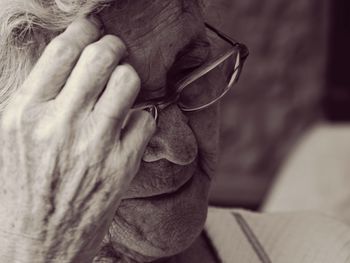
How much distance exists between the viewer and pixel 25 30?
49.2 inches

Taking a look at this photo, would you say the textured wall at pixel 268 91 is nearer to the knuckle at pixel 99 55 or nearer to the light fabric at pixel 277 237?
the light fabric at pixel 277 237

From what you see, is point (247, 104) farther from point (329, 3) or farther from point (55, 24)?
point (55, 24)

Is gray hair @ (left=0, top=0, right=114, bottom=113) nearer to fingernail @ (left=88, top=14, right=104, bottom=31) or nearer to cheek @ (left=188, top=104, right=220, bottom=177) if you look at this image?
fingernail @ (left=88, top=14, right=104, bottom=31)

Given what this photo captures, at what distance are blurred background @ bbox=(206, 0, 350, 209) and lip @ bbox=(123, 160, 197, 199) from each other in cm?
219

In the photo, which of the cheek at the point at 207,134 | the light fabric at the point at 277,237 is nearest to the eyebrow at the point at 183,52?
the cheek at the point at 207,134

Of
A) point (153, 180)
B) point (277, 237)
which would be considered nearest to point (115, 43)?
point (153, 180)

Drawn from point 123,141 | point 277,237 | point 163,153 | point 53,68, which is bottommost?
point 277,237

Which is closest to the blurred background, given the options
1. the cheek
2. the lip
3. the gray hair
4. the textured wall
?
the textured wall

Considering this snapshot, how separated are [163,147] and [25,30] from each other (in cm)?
31

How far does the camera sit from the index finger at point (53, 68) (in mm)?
1167

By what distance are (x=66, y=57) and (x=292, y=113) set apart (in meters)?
2.76

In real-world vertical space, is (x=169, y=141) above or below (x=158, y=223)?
above

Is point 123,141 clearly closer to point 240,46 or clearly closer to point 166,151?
point 166,151

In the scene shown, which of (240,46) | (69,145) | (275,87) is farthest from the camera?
(275,87)
